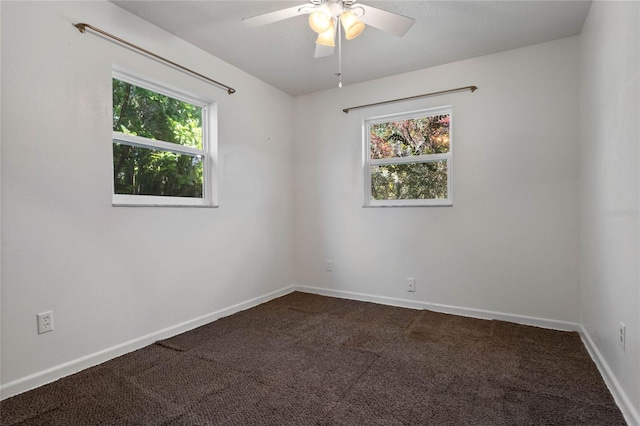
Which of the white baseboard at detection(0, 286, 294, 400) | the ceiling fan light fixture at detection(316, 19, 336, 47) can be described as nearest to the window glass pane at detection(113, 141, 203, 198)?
the white baseboard at detection(0, 286, 294, 400)

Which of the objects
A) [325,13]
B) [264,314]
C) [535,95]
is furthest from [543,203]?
[264,314]

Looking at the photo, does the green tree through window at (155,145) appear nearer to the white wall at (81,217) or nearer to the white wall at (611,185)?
the white wall at (81,217)

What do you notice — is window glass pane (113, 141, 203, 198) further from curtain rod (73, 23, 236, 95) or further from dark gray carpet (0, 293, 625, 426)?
dark gray carpet (0, 293, 625, 426)

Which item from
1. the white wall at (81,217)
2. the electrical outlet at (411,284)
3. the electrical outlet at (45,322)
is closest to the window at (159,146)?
the white wall at (81,217)

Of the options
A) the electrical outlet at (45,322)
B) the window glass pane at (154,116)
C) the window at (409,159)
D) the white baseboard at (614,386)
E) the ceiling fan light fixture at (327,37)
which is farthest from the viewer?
the window at (409,159)

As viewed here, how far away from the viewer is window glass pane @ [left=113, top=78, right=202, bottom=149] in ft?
8.01

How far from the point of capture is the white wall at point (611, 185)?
5.16 feet

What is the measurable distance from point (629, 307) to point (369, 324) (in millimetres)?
1784

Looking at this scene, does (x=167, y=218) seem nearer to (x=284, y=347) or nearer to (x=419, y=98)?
(x=284, y=347)

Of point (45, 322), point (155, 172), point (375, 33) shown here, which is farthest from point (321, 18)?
point (45, 322)

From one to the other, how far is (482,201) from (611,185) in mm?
1202

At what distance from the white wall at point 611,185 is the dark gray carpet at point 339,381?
301 mm

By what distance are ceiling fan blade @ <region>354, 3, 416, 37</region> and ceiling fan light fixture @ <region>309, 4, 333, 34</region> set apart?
0.64ft

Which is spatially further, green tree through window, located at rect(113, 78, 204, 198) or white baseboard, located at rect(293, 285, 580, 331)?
white baseboard, located at rect(293, 285, 580, 331)
